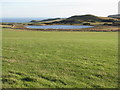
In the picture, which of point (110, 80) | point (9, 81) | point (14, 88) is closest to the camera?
point (14, 88)

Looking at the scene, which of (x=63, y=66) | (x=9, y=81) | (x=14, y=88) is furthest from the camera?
(x=63, y=66)

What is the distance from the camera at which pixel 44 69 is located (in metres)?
10.5

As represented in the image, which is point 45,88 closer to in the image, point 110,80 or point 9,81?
point 9,81

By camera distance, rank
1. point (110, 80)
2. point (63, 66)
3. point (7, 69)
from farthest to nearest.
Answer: point (63, 66)
point (7, 69)
point (110, 80)

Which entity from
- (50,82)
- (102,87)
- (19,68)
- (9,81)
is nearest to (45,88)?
(50,82)

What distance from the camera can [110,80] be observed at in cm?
886

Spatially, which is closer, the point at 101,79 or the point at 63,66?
the point at 101,79

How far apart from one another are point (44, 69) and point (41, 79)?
1976 millimetres

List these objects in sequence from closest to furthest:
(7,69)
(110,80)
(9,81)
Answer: (9,81) < (110,80) < (7,69)

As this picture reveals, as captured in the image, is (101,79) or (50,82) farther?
(101,79)

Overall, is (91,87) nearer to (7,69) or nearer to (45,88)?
(45,88)

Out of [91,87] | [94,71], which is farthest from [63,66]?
[91,87]

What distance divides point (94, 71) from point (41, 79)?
3809 millimetres

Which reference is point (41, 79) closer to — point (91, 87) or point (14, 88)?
point (14, 88)
